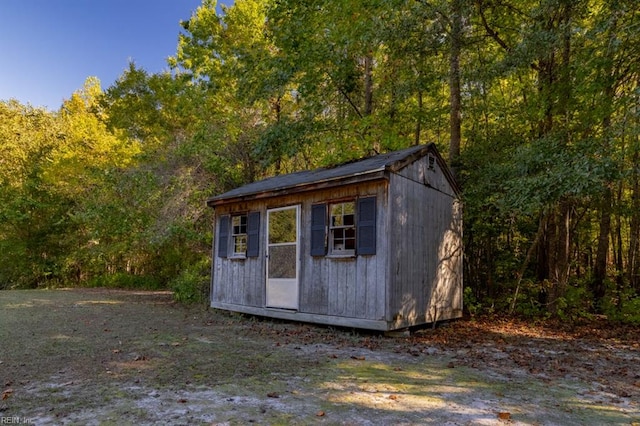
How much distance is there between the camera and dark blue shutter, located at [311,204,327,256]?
717cm

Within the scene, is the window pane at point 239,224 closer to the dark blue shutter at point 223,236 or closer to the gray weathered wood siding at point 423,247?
the dark blue shutter at point 223,236

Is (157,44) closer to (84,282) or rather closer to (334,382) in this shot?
(84,282)

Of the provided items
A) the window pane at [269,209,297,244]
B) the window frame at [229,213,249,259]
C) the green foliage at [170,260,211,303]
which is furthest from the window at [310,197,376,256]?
the green foliage at [170,260,211,303]

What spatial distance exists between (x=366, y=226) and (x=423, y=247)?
4.28ft

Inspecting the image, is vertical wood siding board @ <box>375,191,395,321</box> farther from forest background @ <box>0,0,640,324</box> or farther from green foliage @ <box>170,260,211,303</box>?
green foliage @ <box>170,260,211,303</box>

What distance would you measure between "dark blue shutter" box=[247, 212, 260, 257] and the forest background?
3307 mm

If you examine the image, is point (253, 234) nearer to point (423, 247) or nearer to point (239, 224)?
point (239, 224)

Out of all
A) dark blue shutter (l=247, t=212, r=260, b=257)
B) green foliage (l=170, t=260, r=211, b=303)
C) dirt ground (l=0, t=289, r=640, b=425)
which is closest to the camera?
dirt ground (l=0, t=289, r=640, b=425)

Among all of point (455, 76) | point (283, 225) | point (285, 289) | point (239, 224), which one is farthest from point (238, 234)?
point (455, 76)

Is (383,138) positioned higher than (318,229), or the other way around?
(383,138)

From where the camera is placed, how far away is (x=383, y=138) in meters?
11.7

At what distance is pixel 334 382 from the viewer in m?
4.00

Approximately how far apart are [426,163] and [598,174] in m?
2.70

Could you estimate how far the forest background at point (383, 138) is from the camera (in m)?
7.00
